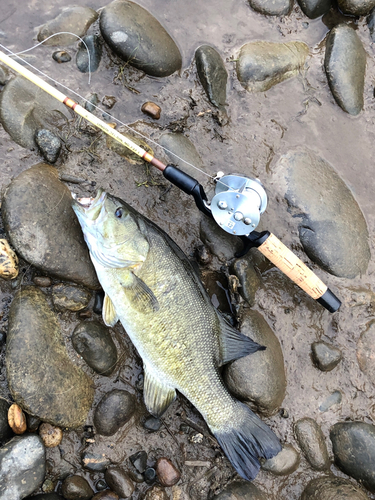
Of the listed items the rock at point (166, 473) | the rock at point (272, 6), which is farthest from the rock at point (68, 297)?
the rock at point (272, 6)

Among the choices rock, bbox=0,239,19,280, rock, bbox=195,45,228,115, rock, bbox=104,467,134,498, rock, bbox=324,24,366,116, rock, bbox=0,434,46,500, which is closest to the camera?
rock, bbox=0,434,46,500

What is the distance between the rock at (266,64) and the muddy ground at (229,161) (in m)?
0.10

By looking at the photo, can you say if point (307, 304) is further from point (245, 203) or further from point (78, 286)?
point (78, 286)

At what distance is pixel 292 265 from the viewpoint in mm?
3652

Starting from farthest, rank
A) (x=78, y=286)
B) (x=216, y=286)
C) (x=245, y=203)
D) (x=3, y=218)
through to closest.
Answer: (x=216, y=286)
(x=78, y=286)
(x=3, y=218)
(x=245, y=203)

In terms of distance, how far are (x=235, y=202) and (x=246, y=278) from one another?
3.28ft

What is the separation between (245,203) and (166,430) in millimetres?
2570

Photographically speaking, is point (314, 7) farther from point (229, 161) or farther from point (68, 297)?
point (68, 297)

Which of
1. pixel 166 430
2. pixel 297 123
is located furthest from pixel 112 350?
pixel 297 123

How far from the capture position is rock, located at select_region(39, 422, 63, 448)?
3541 millimetres

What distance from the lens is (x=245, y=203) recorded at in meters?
3.30

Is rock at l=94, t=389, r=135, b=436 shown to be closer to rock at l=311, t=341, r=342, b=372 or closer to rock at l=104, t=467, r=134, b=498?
rock at l=104, t=467, r=134, b=498

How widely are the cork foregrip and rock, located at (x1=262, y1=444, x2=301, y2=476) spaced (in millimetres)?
1738

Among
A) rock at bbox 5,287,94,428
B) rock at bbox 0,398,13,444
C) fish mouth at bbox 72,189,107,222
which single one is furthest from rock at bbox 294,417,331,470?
fish mouth at bbox 72,189,107,222
